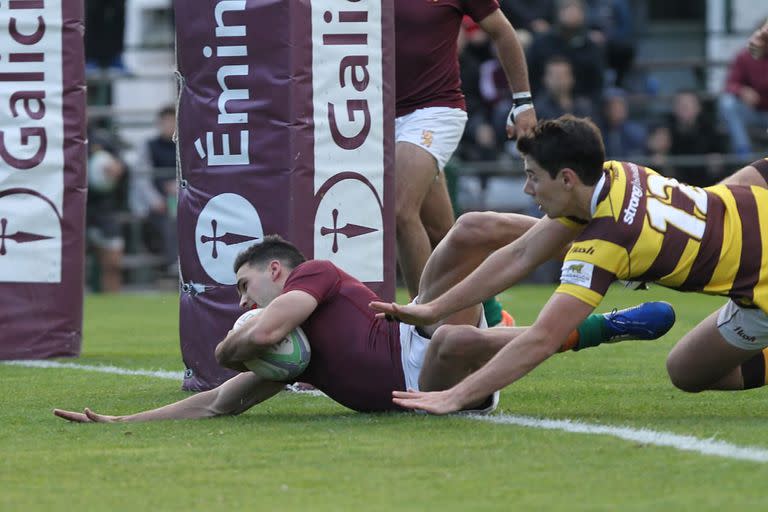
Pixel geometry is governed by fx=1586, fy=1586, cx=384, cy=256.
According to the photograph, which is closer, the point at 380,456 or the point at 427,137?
the point at 380,456

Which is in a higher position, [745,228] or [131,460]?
[745,228]

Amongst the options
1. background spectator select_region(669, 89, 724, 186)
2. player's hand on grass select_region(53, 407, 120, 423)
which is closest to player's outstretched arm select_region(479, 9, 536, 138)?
player's hand on grass select_region(53, 407, 120, 423)

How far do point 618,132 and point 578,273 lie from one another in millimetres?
11884

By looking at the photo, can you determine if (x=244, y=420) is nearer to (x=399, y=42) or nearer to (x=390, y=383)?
(x=390, y=383)

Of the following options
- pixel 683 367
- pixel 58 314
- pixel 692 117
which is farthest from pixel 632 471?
pixel 692 117

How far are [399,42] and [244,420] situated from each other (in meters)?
3.04

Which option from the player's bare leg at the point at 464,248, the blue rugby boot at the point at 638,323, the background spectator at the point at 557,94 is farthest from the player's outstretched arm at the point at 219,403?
Answer: the background spectator at the point at 557,94

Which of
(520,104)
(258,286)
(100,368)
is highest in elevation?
(520,104)

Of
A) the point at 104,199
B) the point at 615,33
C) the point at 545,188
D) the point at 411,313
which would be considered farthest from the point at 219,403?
the point at 615,33

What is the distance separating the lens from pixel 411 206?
845 cm

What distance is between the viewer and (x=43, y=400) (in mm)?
7254

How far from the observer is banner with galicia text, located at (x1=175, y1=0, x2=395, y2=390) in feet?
23.9

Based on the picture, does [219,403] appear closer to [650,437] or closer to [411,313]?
[411,313]

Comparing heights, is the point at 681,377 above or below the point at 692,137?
below
